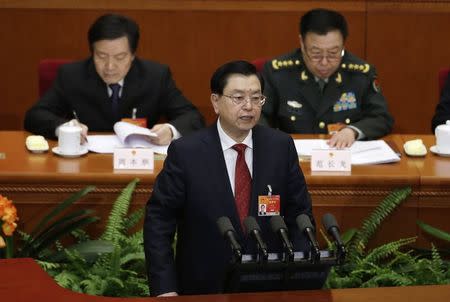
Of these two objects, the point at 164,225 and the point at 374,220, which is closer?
the point at 164,225

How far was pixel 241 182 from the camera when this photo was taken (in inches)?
125

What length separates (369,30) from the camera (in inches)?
234

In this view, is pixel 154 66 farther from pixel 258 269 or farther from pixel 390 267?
pixel 258 269

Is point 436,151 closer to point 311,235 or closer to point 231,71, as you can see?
point 231,71

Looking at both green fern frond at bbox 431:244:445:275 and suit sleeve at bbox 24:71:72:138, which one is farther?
suit sleeve at bbox 24:71:72:138

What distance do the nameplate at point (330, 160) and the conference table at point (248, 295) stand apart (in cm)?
148

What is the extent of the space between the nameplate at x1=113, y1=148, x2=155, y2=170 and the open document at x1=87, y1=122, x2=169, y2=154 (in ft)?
0.75

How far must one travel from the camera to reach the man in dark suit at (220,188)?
309cm

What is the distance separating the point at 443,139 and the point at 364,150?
34cm

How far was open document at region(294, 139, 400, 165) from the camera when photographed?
13.8 feet

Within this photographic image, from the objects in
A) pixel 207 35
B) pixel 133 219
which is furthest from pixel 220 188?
pixel 207 35

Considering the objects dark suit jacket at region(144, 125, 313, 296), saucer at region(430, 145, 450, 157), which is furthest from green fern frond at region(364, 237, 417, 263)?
dark suit jacket at region(144, 125, 313, 296)

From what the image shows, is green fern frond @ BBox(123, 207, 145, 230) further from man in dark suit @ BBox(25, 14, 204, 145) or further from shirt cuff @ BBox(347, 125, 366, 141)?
shirt cuff @ BBox(347, 125, 366, 141)

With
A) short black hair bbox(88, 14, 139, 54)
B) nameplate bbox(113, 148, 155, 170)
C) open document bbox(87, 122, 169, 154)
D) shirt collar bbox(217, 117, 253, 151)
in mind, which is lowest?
nameplate bbox(113, 148, 155, 170)
